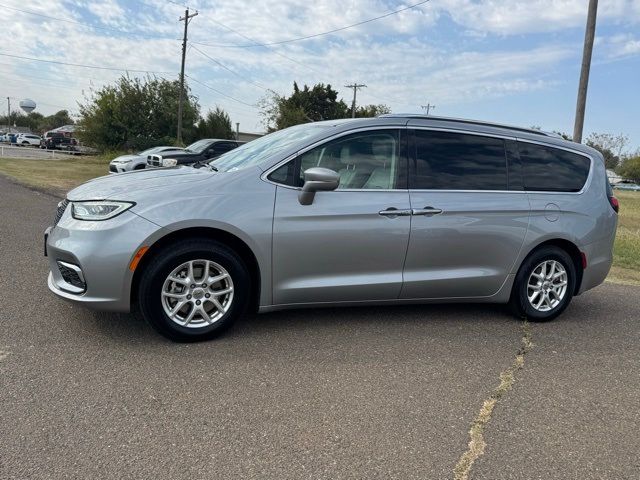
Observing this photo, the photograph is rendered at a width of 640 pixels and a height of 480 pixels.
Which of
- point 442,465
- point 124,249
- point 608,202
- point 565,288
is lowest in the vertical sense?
point 442,465

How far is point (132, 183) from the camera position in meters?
3.85

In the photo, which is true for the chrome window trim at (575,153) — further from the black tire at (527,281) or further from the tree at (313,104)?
the tree at (313,104)

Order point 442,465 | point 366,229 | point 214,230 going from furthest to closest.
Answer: point 366,229 → point 214,230 → point 442,465

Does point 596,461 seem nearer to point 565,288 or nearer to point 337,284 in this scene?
point 337,284

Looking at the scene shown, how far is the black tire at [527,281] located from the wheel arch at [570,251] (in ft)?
0.10

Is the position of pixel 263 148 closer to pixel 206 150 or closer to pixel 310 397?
pixel 310 397

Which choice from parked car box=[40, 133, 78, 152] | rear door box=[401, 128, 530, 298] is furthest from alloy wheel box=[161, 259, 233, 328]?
parked car box=[40, 133, 78, 152]

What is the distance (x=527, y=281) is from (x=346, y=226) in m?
1.91

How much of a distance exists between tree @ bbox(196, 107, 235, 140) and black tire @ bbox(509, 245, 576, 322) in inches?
1456

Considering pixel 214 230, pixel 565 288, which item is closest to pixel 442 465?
pixel 214 230

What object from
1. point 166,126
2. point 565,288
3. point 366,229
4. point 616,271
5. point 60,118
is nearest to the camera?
point 366,229

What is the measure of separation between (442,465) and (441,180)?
2453mm

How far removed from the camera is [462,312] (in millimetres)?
5012

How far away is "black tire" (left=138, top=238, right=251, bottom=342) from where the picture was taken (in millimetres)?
3619
